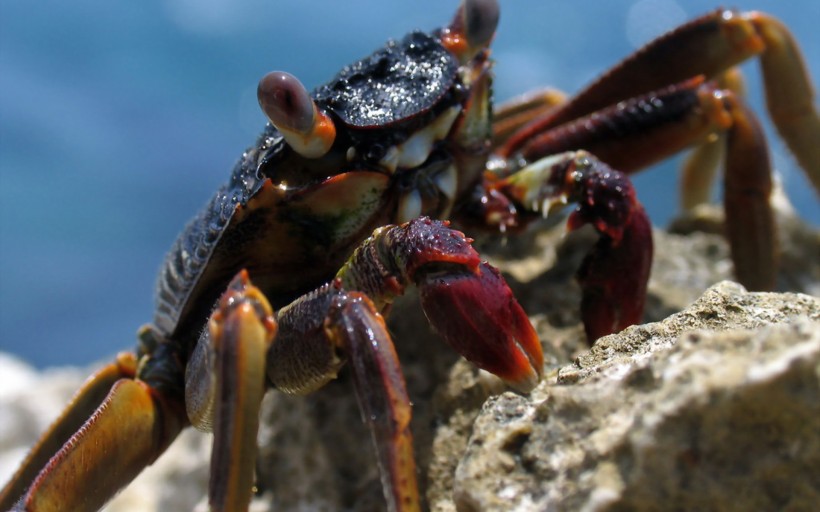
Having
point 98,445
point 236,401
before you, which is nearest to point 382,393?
point 236,401

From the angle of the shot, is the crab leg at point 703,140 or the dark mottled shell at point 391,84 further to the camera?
the crab leg at point 703,140

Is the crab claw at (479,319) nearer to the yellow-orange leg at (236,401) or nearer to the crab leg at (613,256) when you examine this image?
the yellow-orange leg at (236,401)

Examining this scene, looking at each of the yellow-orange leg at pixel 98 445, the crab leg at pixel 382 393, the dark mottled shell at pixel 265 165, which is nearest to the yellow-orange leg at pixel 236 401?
the crab leg at pixel 382 393

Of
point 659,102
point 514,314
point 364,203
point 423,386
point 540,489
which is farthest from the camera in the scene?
point 659,102

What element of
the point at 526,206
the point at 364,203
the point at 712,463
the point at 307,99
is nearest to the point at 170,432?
the point at 364,203

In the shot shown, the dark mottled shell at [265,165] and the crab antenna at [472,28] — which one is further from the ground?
the crab antenna at [472,28]

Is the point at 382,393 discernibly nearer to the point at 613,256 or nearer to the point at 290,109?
the point at 290,109

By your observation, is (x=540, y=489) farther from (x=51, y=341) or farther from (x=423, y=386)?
(x=51, y=341)

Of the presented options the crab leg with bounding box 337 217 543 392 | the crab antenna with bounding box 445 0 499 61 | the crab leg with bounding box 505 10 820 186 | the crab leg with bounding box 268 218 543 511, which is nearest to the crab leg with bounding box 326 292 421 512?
the crab leg with bounding box 268 218 543 511
